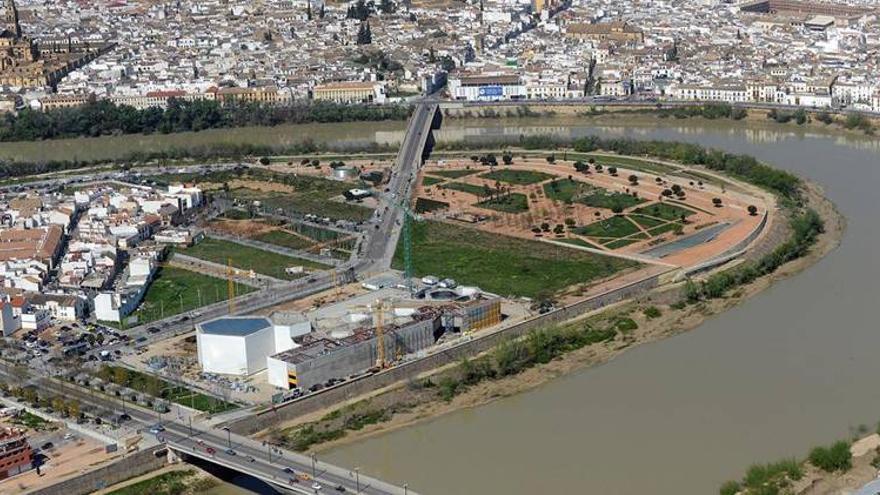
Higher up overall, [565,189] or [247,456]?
[565,189]

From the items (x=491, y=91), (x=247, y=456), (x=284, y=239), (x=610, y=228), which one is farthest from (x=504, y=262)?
(x=491, y=91)

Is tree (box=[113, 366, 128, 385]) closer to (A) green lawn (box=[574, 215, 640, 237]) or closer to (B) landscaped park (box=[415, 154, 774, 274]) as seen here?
(B) landscaped park (box=[415, 154, 774, 274])

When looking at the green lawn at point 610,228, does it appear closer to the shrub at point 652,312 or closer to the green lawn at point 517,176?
the green lawn at point 517,176

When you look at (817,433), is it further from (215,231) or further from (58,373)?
(215,231)

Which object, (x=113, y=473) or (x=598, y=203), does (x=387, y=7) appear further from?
(x=113, y=473)

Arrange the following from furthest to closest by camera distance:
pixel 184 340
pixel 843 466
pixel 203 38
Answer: pixel 203 38 → pixel 184 340 → pixel 843 466

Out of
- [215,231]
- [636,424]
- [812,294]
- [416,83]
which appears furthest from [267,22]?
[636,424]
